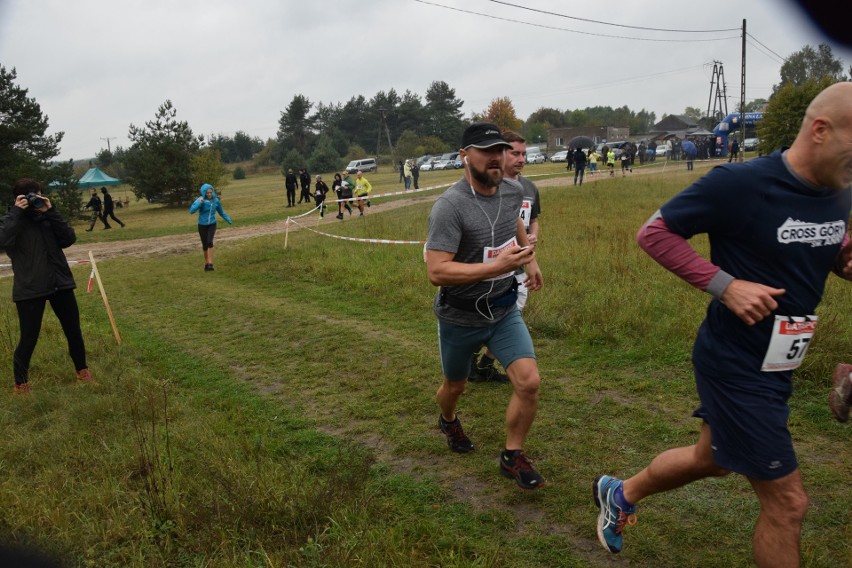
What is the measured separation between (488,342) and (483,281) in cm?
42

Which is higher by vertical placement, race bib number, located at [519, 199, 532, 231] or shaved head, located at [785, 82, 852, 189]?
shaved head, located at [785, 82, 852, 189]

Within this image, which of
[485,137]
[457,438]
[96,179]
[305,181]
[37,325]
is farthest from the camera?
[96,179]

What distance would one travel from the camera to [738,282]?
230 centimetres

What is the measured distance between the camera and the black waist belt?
146 inches

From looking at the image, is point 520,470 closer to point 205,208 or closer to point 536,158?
point 205,208

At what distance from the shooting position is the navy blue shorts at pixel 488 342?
12.2ft

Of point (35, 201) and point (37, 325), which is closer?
point (35, 201)

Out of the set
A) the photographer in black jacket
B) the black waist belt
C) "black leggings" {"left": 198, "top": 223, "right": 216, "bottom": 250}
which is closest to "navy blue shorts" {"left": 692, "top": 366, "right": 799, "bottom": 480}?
the black waist belt

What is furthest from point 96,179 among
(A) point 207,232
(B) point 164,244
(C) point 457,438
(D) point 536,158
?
(C) point 457,438

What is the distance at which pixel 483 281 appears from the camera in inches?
144

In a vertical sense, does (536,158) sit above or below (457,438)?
above

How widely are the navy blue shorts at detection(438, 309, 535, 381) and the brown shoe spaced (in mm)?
1512

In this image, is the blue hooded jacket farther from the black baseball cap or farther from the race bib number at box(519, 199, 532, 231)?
the black baseball cap

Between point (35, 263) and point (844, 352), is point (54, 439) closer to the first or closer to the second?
point (35, 263)
